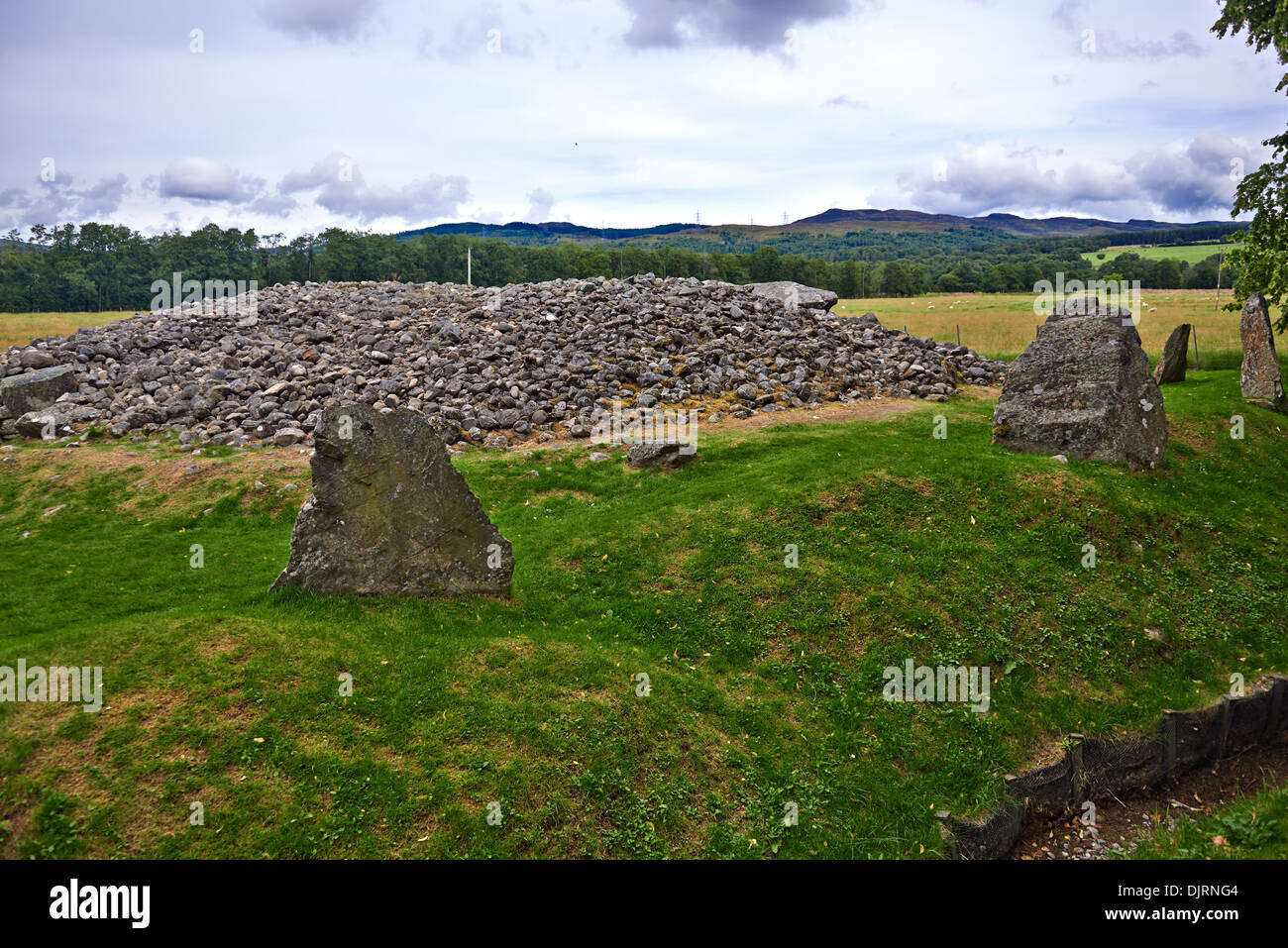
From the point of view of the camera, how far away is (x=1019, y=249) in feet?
600

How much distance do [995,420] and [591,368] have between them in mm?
12376

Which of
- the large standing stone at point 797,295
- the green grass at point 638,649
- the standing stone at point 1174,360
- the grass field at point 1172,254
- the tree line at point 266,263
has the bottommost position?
the green grass at point 638,649

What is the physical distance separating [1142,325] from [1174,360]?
27.6 metres

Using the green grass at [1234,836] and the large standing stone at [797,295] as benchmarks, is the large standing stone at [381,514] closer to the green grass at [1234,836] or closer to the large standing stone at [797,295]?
the green grass at [1234,836]

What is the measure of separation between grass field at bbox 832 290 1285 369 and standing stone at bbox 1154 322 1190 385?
623 cm

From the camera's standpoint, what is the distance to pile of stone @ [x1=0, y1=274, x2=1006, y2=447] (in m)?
22.4

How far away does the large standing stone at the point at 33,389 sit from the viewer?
2259cm

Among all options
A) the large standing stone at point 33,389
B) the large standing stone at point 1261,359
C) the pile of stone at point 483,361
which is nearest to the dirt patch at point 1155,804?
the pile of stone at point 483,361

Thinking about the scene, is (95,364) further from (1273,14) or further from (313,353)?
(1273,14)

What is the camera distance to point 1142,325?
49312mm

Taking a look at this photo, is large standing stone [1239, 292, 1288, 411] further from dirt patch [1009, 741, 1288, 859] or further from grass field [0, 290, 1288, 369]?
dirt patch [1009, 741, 1288, 859]

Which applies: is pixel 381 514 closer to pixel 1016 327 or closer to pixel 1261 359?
pixel 1261 359

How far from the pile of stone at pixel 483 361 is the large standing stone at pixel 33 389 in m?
0.07

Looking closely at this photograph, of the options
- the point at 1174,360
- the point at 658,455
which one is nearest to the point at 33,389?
the point at 658,455
